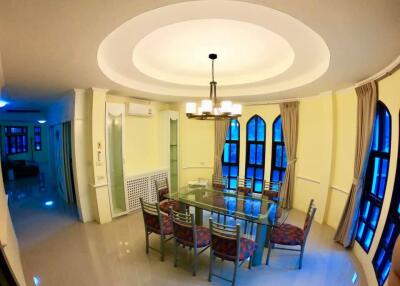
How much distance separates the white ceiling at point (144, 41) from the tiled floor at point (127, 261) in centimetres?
262

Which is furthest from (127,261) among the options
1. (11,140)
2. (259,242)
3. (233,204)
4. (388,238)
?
(11,140)

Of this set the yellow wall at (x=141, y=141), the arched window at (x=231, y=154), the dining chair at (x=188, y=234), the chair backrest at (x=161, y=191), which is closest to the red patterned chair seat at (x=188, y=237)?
the dining chair at (x=188, y=234)

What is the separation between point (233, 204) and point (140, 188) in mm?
2332

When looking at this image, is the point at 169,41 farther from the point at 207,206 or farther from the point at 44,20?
the point at 207,206

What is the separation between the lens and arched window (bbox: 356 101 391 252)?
270 centimetres

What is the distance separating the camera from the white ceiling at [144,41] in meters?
1.36

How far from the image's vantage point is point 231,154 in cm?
566

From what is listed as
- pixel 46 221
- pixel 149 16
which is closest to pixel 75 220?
pixel 46 221

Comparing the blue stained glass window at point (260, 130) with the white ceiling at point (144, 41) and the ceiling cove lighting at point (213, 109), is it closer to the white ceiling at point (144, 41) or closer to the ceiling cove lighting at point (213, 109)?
the white ceiling at point (144, 41)

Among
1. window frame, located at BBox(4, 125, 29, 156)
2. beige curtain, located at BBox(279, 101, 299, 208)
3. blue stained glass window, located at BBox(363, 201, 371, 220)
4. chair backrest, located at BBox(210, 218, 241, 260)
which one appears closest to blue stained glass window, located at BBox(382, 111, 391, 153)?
blue stained glass window, located at BBox(363, 201, 371, 220)

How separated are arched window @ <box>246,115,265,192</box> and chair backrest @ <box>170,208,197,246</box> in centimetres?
315

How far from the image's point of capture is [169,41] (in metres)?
2.44

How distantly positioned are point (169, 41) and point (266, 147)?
12.0 ft

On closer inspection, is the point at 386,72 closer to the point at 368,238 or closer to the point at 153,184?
the point at 368,238
